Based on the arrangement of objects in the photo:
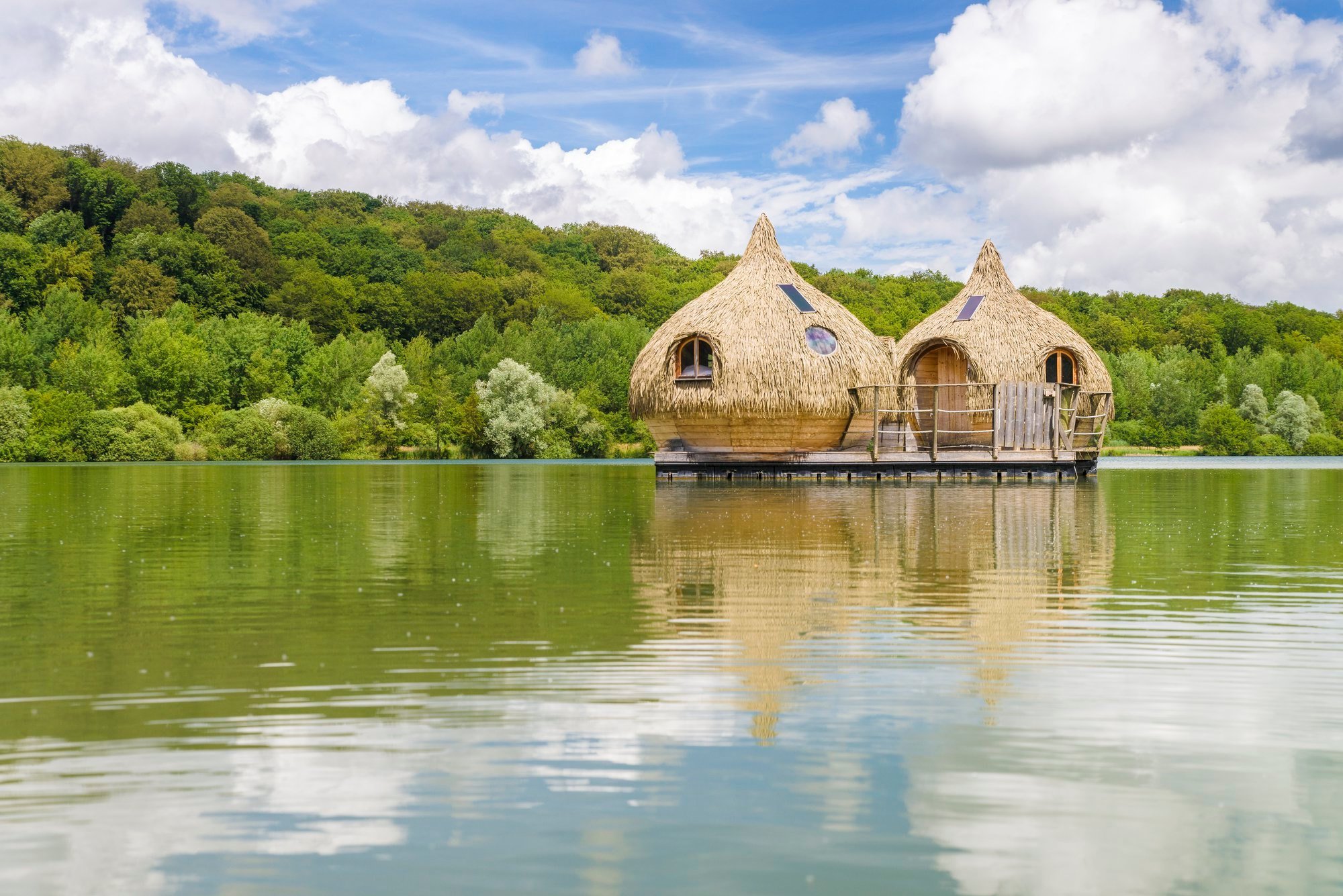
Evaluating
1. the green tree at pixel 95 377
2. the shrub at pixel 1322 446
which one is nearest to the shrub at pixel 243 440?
the green tree at pixel 95 377

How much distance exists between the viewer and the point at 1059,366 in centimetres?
3497

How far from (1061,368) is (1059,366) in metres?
→ 0.32

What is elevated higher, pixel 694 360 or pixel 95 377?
pixel 95 377

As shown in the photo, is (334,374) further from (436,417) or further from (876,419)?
(876,419)

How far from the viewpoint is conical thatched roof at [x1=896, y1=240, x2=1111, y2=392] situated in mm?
33781

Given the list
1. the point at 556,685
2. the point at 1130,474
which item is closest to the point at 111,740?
the point at 556,685

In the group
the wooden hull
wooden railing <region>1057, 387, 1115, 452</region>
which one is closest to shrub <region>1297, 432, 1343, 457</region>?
wooden railing <region>1057, 387, 1115, 452</region>

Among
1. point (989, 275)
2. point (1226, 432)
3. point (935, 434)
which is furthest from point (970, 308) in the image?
point (1226, 432)

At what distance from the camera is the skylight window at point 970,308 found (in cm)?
3497

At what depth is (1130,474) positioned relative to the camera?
37.7 m

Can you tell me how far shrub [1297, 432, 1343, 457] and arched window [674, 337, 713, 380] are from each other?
1994 inches

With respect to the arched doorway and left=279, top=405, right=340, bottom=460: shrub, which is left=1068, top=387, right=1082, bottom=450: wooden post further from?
left=279, top=405, right=340, bottom=460: shrub

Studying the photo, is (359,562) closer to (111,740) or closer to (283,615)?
(283,615)

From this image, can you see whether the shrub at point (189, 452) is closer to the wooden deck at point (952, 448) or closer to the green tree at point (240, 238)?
the green tree at point (240, 238)
